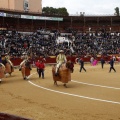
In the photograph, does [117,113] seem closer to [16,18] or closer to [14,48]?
[14,48]

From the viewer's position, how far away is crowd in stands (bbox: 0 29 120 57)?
1591 inches

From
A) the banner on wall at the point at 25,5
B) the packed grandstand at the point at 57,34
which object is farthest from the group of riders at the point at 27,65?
the banner on wall at the point at 25,5

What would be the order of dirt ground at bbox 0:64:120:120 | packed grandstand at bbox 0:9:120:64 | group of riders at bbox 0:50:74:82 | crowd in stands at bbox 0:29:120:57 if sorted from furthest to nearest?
packed grandstand at bbox 0:9:120:64 < crowd in stands at bbox 0:29:120:57 < group of riders at bbox 0:50:74:82 < dirt ground at bbox 0:64:120:120

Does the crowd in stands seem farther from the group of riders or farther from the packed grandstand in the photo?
the group of riders

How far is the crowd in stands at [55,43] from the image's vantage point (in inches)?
1591

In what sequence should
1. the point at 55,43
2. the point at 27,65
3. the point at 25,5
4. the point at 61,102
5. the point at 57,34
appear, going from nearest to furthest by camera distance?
1. the point at 61,102
2. the point at 27,65
3. the point at 55,43
4. the point at 57,34
5. the point at 25,5

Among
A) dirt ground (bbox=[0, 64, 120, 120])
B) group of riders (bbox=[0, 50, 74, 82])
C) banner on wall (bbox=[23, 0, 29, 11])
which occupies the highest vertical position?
banner on wall (bbox=[23, 0, 29, 11])

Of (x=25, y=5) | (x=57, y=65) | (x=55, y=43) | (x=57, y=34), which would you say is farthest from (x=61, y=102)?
(x=25, y=5)

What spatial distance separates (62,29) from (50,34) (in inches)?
180

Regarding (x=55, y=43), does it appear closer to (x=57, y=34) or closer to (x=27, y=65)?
(x=57, y=34)

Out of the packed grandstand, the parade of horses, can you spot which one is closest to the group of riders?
the parade of horses

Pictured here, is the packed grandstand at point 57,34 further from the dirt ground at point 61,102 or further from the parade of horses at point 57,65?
the dirt ground at point 61,102

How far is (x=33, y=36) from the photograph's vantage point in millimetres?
46125

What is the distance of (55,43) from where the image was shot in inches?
1823
